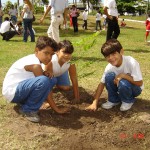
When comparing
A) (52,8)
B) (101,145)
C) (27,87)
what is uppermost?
(52,8)

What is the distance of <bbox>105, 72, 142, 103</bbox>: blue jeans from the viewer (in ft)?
12.9

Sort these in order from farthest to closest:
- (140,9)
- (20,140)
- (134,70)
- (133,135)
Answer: (140,9) → (134,70) → (133,135) → (20,140)

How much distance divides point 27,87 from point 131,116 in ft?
4.53

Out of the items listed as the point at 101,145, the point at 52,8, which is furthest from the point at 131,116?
the point at 52,8

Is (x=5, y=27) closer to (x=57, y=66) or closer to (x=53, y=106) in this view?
(x=57, y=66)

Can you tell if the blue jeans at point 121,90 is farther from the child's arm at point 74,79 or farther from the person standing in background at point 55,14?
the person standing in background at point 55,14

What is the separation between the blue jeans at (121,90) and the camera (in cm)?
394

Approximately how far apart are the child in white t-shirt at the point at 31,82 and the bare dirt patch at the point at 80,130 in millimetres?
208

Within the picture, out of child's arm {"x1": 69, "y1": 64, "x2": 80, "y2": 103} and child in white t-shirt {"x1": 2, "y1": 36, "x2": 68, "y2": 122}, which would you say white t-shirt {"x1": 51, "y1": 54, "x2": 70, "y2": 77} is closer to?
child's arm {"x1": 69, "y1": 64, "x2": 80, "y2": 103}

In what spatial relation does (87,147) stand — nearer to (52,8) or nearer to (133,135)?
(133,135)

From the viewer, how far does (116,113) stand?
4160mm

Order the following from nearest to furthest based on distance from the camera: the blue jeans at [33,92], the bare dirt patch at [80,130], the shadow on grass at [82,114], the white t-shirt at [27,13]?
the bare dirt patch at [80,130], the blue jeans at [33,92], the shadow on grass at [82,114], the white t-shirt at [27,13]

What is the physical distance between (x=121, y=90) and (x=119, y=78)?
18 cm

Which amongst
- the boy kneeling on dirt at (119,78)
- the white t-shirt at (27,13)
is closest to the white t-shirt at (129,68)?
the boy kneeling on dirt at (119,78)
